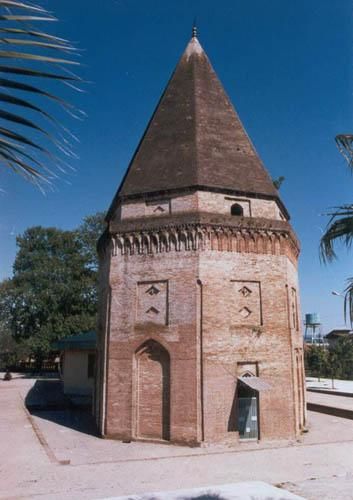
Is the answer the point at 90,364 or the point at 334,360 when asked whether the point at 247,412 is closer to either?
the point at 90,364

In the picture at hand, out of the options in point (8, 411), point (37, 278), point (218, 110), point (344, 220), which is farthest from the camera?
point (37, 278)

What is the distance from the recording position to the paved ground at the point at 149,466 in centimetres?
Answer: 932

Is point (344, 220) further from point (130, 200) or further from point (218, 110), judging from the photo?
point (218, 110)

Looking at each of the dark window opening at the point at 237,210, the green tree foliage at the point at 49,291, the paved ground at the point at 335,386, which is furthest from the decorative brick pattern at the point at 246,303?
the green tree foliage at the point at 49,291

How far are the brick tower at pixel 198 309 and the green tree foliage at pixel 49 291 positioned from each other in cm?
1969

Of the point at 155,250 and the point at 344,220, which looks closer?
the point at 344,220

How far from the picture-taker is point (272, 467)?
10.9 metres

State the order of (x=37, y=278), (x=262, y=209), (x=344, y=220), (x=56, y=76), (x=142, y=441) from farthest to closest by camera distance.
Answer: (x=37, y=278)
(x=262, y=209)
(x=142, y=441)
(x=344, y=220)
(x=56, y=76)

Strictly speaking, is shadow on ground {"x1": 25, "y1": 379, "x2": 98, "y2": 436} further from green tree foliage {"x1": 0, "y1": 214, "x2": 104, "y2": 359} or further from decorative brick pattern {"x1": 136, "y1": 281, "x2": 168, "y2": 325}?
green tree foliage {"x1": 0, "y1": 214, "x2": 104, "y2": 359}

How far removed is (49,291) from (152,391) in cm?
2411

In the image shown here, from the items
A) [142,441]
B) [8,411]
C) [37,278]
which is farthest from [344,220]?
[37,278]

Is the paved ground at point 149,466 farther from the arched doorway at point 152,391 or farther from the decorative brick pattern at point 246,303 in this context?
the decorative brick pattern at point 246,303

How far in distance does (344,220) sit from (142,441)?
11.5 m

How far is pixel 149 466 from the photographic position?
1099 cm
